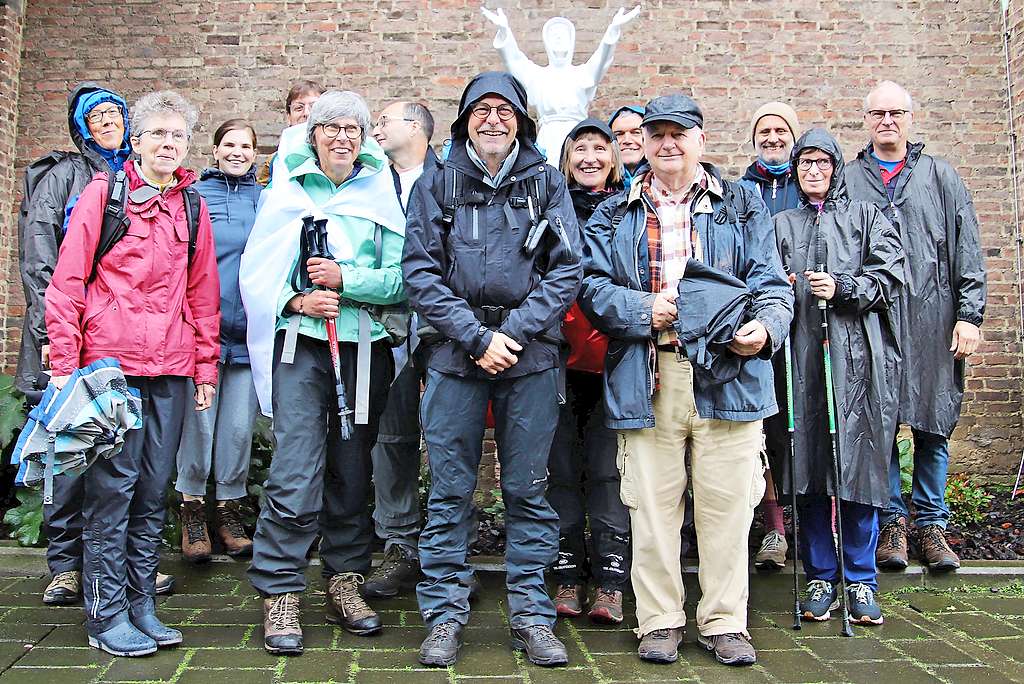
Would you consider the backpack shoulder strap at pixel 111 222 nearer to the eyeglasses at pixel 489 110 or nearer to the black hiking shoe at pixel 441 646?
the eyeglasses at pixel 489 110

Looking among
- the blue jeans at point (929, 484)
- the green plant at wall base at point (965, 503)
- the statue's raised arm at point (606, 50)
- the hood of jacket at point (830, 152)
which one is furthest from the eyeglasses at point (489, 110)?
the green plant at wall base at point (965, 503)

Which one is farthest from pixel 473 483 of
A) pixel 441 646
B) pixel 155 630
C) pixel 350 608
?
pixel 155 630

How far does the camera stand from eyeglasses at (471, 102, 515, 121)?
391cm

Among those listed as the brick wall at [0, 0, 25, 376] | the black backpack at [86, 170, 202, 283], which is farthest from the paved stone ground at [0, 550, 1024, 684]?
the brick wall at [0, 0, 25, 376]

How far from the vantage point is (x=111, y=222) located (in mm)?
3902

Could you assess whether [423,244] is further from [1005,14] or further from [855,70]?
[1005,14]

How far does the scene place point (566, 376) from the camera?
4512mm

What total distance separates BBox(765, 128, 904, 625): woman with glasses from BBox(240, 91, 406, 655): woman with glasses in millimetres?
1962

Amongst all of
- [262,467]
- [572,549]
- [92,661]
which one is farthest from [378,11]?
[92,661]

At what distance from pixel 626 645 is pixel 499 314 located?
1552 mm

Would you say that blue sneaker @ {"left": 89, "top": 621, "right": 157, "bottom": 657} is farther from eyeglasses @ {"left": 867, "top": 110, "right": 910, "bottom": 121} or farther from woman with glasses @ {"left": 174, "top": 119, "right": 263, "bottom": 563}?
eyeglasses @ {"left": 867, "top": 110, "right": 910, "bottom": 121}

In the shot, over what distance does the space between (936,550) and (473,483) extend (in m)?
2.78

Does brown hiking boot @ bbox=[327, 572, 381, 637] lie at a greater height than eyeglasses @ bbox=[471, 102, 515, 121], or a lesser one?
lesser

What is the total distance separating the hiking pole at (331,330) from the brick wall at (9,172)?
14.1ft
